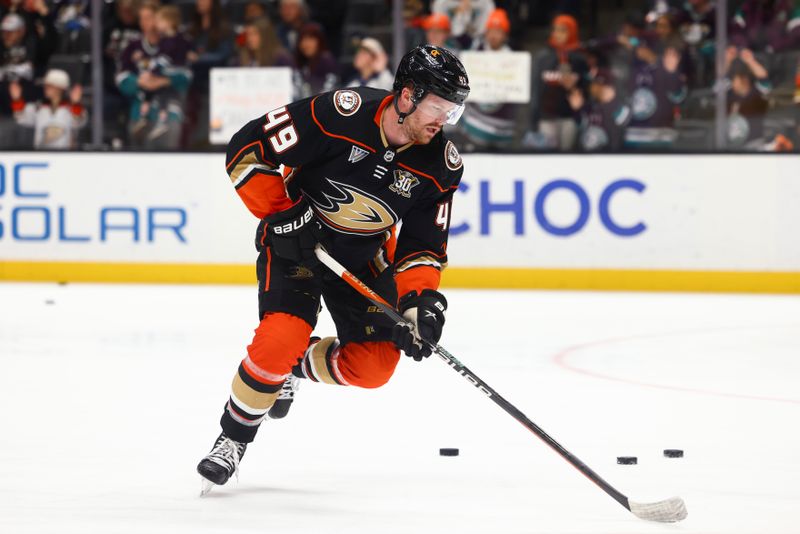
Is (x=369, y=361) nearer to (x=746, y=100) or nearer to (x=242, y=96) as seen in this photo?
(x=746, y=100)

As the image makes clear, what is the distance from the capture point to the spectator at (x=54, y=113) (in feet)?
28.0

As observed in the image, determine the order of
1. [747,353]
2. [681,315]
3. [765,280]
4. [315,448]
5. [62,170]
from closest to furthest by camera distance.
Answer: [315,448] → [747,353] → [681,315] → [765,280] → [62,170]

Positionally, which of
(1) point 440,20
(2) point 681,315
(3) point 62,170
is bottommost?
(2) point 681,315

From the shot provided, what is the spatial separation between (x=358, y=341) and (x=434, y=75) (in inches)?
30.9

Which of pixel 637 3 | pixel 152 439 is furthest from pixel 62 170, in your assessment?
pixel 152 439

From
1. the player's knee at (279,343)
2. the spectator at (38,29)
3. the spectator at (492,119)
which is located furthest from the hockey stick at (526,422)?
the spectator at (38,29)

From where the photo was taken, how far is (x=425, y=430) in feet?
13.2

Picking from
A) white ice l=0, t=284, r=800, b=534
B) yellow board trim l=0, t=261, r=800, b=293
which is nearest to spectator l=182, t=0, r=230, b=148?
yellow board trim l=0, t=261, r=800, b=293

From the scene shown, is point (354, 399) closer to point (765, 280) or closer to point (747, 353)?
point (747, 353)

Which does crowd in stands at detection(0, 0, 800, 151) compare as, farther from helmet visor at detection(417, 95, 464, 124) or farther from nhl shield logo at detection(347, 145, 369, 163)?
helmet visor at detection(417, 95, 464, 124)

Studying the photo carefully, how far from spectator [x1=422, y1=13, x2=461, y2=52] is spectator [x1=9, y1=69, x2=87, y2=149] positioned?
7.42 feet

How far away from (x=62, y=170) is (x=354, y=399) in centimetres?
445

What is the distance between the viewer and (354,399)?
4547 mm

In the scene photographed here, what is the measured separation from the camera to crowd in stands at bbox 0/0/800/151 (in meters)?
7.93
